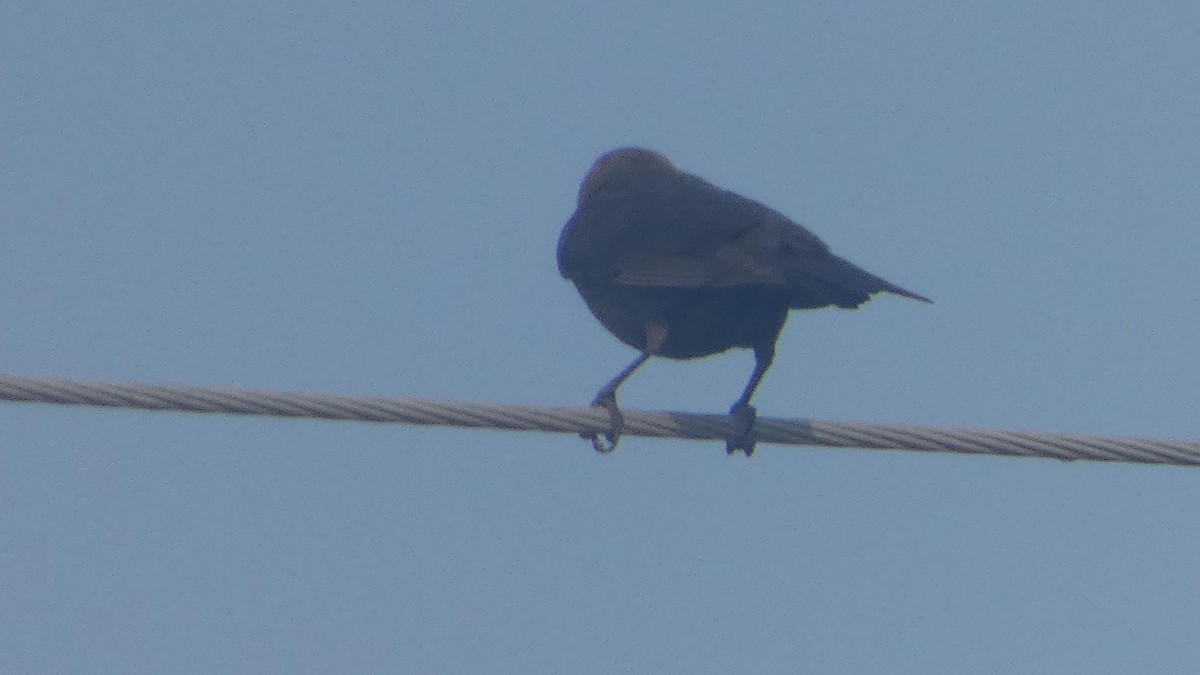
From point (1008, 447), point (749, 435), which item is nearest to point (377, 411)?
point (749, 435)

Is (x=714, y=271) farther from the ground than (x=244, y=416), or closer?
farther from the ground

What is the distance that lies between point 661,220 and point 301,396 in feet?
8.71

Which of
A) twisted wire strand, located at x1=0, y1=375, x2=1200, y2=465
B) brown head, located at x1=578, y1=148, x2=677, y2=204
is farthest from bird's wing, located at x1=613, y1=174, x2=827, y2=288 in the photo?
brown head, located at x1=578, y1=148, x2=677, y2=204

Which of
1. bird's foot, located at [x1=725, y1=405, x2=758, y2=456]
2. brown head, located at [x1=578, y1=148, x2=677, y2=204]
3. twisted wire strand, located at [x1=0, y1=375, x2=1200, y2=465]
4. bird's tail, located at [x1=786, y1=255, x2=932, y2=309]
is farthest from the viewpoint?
brown head, located at [x1=578, y1=148, x2=677, y2=204]

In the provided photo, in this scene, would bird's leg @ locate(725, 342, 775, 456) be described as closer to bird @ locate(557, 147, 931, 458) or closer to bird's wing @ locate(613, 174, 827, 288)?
bird @ locate(557, 147, 931, 458)

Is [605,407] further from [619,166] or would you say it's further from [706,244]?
[619,166]

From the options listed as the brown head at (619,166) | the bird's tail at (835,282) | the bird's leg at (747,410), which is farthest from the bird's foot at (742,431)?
the brown head at (619,166)

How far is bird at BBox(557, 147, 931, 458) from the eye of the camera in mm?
6164

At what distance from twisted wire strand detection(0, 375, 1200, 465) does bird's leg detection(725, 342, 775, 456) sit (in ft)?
0.24

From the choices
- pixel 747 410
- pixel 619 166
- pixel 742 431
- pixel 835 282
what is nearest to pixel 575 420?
pixel 742 431

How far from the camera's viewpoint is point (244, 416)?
4.57m

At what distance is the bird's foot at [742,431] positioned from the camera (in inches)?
216

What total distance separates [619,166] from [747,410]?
2.73 meters

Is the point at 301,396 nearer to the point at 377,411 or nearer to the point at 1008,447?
the point at 377,411
